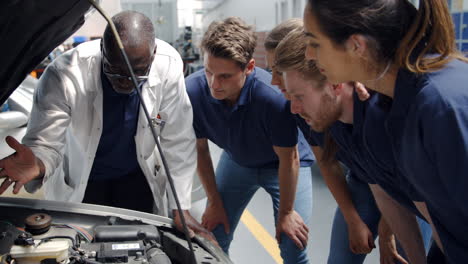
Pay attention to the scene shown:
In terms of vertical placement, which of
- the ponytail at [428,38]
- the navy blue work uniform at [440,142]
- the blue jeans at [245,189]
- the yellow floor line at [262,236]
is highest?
the ponytail at [428,38]

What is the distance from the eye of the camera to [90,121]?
5.98ft

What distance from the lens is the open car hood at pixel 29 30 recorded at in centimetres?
115

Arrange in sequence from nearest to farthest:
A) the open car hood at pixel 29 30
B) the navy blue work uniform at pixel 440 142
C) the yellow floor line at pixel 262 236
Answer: the navy blue work uniform at pixel 440 142
the open car hood at pixel 29 30
the yellow floor line at pixel 262 236

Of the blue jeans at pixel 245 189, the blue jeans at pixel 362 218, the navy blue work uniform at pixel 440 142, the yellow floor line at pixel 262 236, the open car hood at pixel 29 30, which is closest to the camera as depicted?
the navy blue work uniform at pixel 440 142

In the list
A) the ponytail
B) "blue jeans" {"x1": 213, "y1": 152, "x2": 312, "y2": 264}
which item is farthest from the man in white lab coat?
the ponytail

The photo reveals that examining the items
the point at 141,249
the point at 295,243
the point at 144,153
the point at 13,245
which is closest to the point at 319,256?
the point at 295,243

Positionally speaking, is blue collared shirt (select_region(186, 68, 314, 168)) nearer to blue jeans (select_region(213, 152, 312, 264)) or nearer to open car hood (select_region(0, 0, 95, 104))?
blue jeans (select_region(213, 152, 312, 264))

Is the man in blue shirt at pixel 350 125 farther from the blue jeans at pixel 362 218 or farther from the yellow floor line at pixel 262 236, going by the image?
the yellow floor line at pixel 262 236

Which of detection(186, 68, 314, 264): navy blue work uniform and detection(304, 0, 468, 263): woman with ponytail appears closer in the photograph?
detection(304, 0, 468, 263): woman with ponytail

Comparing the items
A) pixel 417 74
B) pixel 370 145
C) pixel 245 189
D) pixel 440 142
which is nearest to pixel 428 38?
pixel 417 74

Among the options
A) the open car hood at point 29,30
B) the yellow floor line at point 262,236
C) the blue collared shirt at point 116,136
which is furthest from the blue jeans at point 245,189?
the open car hood at point 29,30

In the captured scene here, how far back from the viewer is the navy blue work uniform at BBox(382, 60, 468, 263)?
2.81 ft

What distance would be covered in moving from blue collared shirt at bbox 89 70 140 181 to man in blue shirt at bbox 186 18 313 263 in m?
0.30

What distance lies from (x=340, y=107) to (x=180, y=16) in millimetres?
11469
